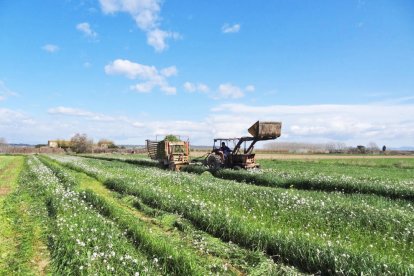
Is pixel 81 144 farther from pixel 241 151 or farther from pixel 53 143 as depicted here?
pixel 241 151

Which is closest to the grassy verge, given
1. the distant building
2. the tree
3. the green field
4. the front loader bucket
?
the green field

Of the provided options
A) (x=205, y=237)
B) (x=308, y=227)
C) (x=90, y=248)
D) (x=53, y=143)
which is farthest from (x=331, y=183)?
(x=53, y=143)

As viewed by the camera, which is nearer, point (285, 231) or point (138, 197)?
point (285, 231)

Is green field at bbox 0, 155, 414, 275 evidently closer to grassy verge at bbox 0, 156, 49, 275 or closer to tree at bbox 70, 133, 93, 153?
grassy verge at bbox 0, 156, 49, 275

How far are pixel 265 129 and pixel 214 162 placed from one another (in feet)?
15.4

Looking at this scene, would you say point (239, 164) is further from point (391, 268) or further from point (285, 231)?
point (391, 268)

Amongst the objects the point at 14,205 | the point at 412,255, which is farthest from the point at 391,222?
the point at 14,205

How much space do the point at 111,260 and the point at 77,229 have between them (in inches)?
92.8

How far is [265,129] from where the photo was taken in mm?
23906

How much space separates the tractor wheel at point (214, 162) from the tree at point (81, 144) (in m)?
79.5

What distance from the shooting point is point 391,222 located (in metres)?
9.08

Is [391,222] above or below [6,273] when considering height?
above

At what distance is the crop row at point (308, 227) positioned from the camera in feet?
21.1

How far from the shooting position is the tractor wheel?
84.0ft
